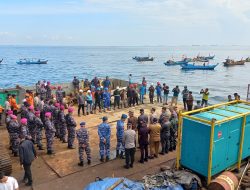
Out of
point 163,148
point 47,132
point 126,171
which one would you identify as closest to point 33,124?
point 47,132

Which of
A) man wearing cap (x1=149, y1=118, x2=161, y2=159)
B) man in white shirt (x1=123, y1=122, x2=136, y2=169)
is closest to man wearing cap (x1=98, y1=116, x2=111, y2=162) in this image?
man in white shirt (x1=123, y1=122, x2=136, y2=169)

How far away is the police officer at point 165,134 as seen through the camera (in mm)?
10266

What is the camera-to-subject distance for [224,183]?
734cm

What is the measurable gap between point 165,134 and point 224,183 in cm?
333

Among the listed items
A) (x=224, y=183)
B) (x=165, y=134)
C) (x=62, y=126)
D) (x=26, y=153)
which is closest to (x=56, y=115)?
(x=62, y=126)

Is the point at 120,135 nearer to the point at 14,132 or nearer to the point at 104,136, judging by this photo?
the point at 104,136

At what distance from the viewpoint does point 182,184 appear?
731cm

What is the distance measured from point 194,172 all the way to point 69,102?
13115 millimetres

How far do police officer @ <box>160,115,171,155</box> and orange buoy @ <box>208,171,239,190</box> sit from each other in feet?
9.40

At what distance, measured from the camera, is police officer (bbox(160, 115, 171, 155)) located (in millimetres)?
10266

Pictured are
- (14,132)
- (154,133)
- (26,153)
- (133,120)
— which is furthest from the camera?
(133,120)

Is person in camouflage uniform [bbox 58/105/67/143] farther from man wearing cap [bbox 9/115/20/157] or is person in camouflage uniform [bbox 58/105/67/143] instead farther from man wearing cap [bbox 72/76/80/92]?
man wearing cap [bbox 72/76/80/92]

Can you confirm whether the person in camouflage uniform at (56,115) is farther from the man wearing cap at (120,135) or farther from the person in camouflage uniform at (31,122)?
the man wearing cap at (120,135)

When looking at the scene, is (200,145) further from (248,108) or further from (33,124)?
(33,124)
